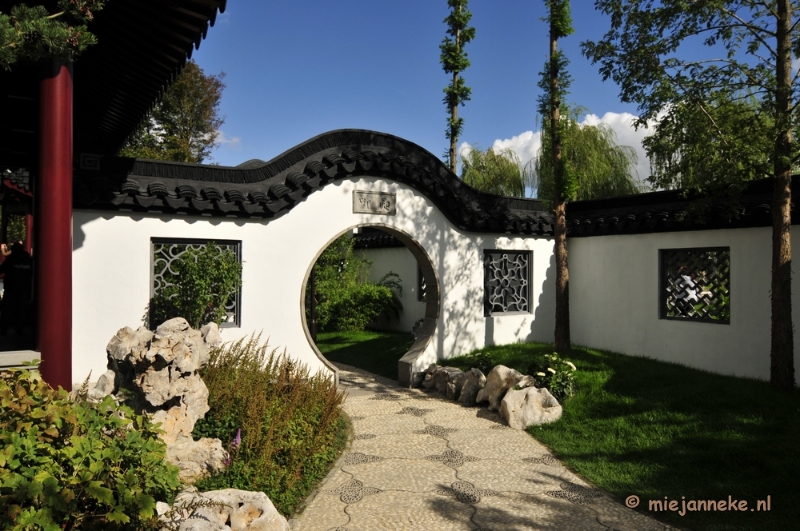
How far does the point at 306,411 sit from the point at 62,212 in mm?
2985

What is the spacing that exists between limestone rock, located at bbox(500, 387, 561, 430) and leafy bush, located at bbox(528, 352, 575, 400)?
1.02 ft

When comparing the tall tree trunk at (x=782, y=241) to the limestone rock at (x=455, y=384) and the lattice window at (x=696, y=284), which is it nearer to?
the lattice window at (x=696, y=284)

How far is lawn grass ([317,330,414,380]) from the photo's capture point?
1150 cm

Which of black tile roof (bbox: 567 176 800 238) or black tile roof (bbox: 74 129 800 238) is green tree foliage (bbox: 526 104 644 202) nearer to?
black tile roof (bbox: 567 176 800 238)

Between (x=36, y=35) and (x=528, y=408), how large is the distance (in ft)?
19.8

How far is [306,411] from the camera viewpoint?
243 inches

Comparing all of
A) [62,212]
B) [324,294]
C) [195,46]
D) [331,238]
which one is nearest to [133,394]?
[62,212]

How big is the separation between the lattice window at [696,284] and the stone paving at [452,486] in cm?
411

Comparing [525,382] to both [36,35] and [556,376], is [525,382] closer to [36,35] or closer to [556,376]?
[556,376]

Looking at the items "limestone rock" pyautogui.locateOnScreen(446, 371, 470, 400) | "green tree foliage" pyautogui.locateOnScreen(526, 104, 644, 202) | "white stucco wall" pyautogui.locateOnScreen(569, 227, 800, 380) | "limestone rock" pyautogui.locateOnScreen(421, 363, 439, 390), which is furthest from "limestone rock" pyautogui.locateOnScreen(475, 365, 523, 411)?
"green tree foliage" pyautogui.locateOnScreen(526, 104, 644, 202)

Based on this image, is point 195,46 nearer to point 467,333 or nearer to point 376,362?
point 467,333

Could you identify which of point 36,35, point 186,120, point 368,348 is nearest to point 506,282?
point 368,348

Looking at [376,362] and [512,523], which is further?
[376,362]

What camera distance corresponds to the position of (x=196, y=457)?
4.90 meters
